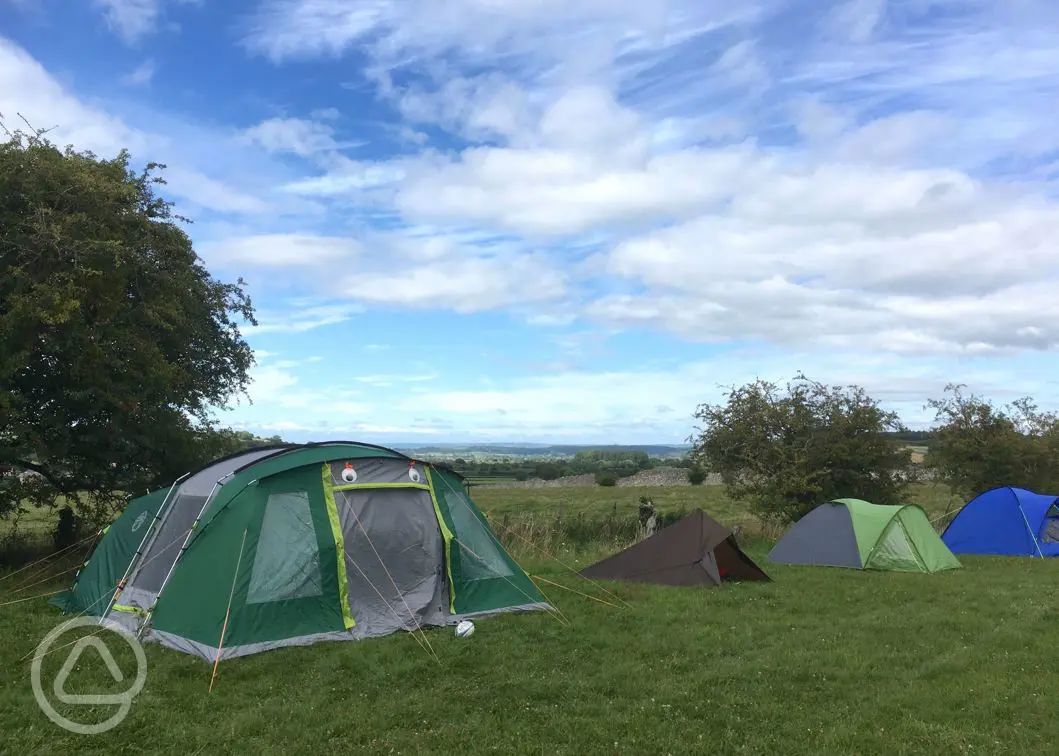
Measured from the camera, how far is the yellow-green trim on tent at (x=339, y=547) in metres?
9.00

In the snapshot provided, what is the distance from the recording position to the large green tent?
47.8 feet

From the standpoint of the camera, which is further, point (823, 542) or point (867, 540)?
point (823, 542)

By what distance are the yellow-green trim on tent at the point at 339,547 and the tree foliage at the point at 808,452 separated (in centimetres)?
1443

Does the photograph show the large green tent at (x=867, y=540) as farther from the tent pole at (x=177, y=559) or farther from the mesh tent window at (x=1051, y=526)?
the tent pole at (x=177, y=559)

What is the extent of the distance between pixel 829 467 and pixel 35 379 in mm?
18354

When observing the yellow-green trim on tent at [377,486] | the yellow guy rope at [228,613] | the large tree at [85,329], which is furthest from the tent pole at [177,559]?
the large tree at [85,329]

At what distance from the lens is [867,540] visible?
579 inches

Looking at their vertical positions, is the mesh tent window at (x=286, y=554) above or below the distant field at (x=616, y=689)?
above

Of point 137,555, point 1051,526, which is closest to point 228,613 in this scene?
point 137,555

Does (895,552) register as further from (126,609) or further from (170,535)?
(126,609)

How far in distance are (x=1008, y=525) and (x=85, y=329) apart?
18.7 m

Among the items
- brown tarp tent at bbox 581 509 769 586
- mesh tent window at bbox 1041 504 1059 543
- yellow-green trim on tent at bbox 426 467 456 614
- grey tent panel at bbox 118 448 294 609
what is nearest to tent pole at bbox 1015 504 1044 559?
mesh tent window at bbox 1041 504 1059 543

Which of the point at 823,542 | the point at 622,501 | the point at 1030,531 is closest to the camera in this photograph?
the point at 823,542

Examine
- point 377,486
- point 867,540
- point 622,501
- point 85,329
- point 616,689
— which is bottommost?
point 622,501
